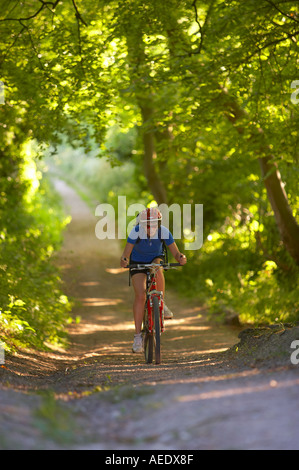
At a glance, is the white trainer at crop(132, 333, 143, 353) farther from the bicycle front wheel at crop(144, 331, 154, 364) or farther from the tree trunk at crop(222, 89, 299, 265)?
the tree trunk at crop(222, 89, 299, 265)

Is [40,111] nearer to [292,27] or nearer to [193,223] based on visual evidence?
[292,27]

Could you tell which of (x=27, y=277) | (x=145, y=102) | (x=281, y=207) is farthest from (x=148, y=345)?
(x=145, y=102)

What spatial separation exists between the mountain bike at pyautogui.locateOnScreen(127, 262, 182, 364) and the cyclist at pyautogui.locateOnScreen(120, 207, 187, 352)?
0.08 meters

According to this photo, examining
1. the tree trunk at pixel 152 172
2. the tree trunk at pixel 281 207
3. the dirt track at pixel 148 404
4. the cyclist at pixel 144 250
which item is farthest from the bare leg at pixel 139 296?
the tree trunk at pixel 152 172

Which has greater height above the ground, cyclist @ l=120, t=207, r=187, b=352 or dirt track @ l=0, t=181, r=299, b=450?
cyclist @ l=120, t=207, r=187, b=352

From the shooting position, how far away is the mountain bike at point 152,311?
811 centimetres

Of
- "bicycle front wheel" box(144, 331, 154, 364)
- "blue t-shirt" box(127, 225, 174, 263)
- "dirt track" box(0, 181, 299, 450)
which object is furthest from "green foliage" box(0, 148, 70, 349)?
"blue t-shirt" box(127, 225, 174, 263)

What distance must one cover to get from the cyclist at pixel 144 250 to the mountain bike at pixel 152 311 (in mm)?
81

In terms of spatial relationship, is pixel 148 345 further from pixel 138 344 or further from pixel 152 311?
pixel 152 311

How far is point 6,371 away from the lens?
725 centimetres

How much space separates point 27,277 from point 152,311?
18.7 ft

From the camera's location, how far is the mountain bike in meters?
8.11

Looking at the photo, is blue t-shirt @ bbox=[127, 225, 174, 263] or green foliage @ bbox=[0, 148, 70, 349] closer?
blue t-shirt @ bbox=[127, 225, 174, 263]

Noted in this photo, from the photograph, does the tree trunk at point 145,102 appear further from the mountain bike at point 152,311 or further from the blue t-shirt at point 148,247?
the mountain bike at point 152,311
